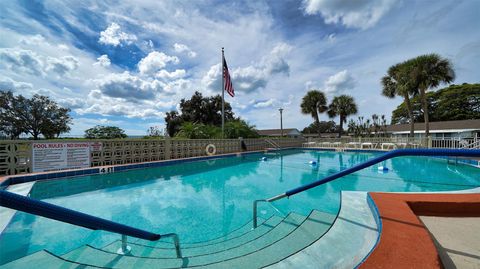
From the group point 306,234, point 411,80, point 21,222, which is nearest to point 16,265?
point 21,222

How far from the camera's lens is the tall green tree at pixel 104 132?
864 inches

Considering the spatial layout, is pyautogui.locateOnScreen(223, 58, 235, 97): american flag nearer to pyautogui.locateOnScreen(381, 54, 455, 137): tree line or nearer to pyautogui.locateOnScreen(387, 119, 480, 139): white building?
pyautogui.locateOnScreen(381, 54, 455, 137): tree line

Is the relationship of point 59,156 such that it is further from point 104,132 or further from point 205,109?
point 205,109

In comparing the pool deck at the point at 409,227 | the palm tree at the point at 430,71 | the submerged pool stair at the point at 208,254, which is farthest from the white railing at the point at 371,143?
the submerged pool stair at the point at 208,254

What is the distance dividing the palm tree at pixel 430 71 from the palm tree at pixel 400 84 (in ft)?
1.55

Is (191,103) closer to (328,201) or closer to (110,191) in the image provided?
(110,191)

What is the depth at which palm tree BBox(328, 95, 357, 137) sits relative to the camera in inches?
999

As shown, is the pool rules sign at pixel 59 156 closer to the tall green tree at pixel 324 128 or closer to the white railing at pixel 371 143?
the white railing at pixel 371 143

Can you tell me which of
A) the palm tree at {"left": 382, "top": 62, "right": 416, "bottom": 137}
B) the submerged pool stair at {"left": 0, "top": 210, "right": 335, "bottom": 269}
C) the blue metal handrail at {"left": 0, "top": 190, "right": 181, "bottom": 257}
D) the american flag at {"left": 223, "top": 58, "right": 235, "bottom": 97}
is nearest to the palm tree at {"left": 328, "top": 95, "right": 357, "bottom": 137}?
the palm tree at {"left": 382, "top": 62, "right": 416, "bottom": 137}

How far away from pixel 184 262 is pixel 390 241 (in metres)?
2.12

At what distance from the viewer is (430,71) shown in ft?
51.2

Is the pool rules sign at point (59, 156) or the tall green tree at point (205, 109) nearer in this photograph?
the pool rules sign at point (59, 156)

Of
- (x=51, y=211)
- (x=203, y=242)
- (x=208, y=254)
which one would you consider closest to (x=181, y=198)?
(x=203, y=242)

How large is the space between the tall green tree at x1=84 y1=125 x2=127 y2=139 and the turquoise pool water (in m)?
17.6
